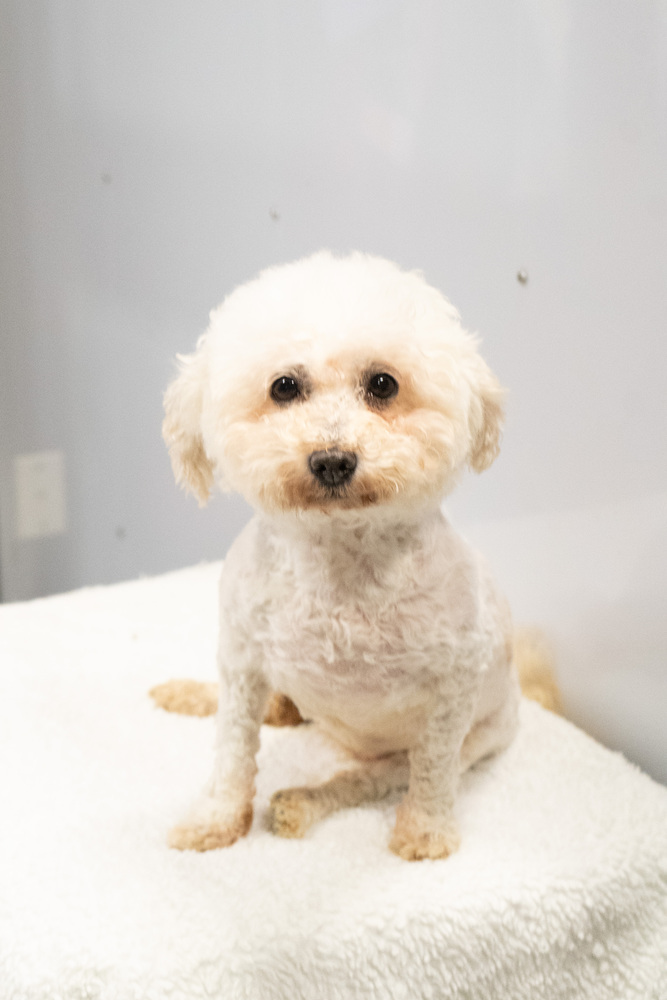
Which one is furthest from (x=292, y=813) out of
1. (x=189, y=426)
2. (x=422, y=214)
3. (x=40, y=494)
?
(x=40, y=494)

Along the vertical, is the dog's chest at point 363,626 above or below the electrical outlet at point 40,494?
above

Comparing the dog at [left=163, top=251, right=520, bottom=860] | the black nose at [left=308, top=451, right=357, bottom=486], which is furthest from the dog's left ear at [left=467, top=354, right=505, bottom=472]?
the black nose at [left=308, top=451, right=357, bottom=486]

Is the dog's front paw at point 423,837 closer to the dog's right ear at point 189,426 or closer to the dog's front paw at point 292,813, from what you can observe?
the dog's front paw at point 292,813

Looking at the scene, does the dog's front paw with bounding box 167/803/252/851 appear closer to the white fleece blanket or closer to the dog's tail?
the white fleece blanket

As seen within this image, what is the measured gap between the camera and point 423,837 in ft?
2.39

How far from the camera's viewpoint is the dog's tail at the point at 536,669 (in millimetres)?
988

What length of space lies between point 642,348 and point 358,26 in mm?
495

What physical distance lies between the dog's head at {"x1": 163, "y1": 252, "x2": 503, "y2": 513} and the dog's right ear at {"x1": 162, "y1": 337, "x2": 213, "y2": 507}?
2cm

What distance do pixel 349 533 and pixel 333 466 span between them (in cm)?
11

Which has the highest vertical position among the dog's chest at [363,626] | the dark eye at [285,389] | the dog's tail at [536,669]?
the dark eye at [285,389]

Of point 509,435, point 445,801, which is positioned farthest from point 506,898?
point 509,435

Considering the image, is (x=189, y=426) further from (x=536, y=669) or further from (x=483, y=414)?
(x=536, y=669)

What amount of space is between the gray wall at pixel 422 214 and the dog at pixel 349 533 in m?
0.18

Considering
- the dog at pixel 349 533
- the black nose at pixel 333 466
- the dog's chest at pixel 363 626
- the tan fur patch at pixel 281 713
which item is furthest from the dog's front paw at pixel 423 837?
the black nose at pixel 333 466
